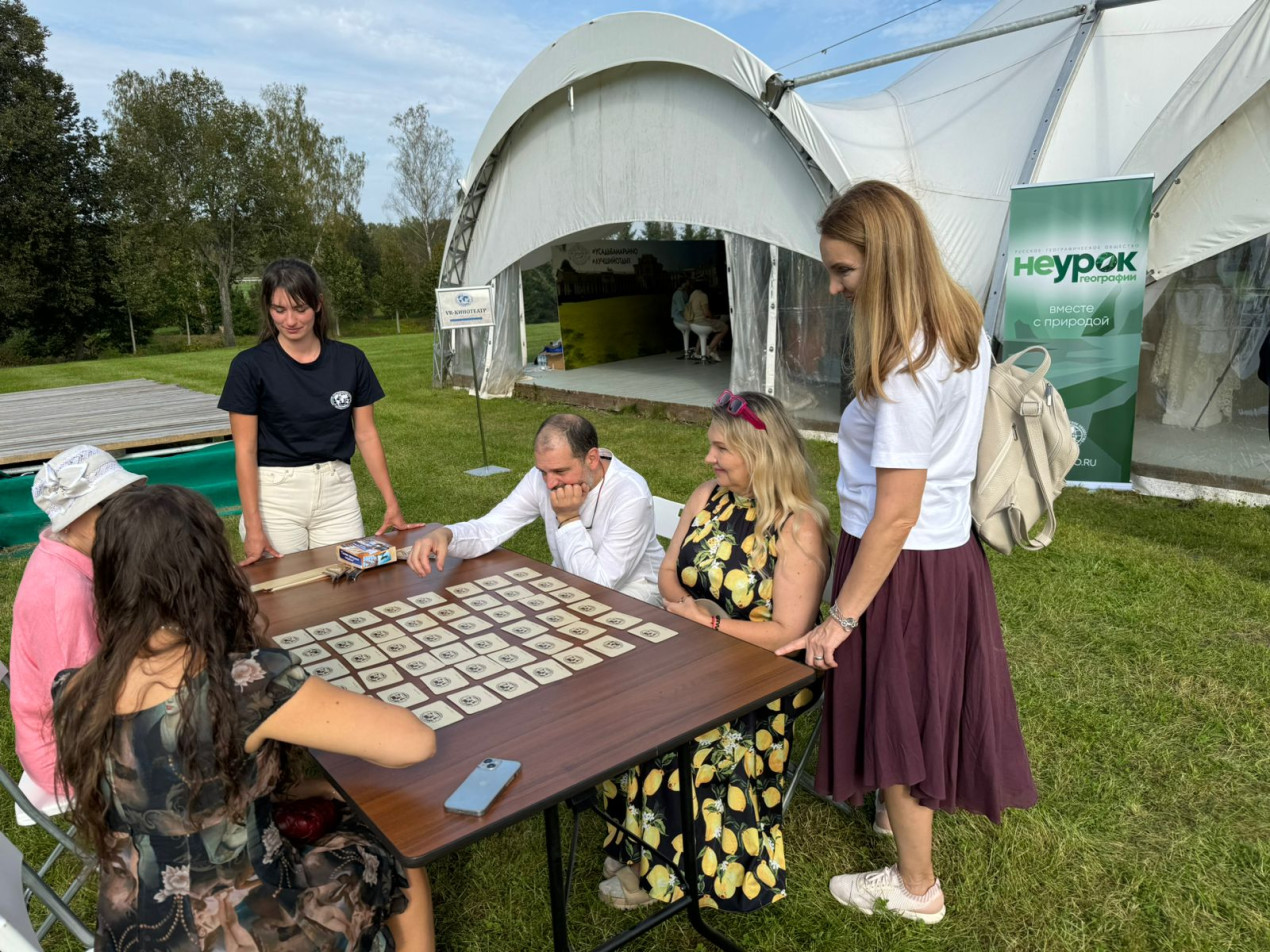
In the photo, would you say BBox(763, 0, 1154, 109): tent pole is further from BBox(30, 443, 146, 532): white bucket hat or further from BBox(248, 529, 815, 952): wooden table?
BBox(30, 443, 146, 532): white bucket hat

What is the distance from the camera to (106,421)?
24.0 feet

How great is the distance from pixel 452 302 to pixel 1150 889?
782cm

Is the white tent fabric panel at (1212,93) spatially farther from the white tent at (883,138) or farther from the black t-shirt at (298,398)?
the black t-shirt at (298,398)

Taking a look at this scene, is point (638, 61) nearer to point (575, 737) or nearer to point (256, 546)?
point (256, 546)

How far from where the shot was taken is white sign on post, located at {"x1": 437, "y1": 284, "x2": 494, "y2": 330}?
8570 mm

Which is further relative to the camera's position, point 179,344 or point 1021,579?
point 179,344

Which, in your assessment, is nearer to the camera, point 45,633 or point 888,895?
point 45,633

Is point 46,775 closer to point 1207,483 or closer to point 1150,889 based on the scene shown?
point 1150,889

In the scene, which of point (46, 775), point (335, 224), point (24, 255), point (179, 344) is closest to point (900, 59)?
point (46, 775)

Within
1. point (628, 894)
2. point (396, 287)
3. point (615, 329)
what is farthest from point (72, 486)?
point (396, 287)

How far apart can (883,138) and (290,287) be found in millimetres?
6696

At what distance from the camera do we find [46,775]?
198cm

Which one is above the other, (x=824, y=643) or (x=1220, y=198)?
(x=1220, y=198)

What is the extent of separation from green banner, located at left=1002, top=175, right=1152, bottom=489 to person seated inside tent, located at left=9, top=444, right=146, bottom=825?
614 cm
